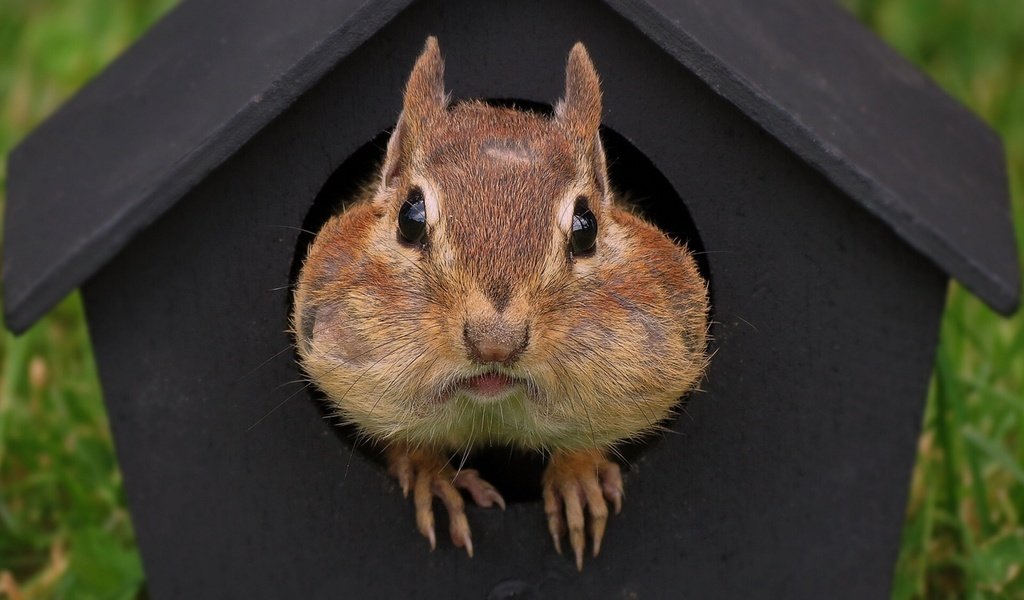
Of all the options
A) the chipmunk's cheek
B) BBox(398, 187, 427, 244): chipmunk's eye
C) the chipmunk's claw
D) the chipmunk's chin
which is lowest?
the chipmunk's claw

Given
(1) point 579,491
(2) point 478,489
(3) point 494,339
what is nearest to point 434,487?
(2) point 478,489

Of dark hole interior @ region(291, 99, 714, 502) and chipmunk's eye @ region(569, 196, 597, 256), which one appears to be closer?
chipmunk's eye @ region(569, 196, 597, 256)

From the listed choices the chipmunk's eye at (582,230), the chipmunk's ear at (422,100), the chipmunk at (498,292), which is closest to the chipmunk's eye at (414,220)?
the chipmunk at (498,292)

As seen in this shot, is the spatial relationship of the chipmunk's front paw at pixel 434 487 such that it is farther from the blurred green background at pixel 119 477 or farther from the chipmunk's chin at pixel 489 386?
the blurred green background at pixel 119 477

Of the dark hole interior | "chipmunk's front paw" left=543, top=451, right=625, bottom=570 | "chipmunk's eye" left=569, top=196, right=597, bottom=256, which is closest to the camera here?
"chipmunk's eye" left=569, top=196, right=597, bottom=256

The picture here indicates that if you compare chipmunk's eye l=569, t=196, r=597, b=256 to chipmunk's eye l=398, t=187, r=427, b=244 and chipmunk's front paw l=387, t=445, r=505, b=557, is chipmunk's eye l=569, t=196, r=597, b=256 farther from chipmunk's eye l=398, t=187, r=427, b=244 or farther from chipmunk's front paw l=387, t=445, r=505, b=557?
chipmunk's front paw l=387, t=445, r=505, b=557

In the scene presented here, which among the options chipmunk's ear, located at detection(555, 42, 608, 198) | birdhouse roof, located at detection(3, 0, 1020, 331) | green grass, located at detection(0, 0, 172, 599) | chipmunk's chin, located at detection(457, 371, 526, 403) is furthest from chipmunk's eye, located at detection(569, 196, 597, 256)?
green grass, located at detection(0, 0, 172, 599)
